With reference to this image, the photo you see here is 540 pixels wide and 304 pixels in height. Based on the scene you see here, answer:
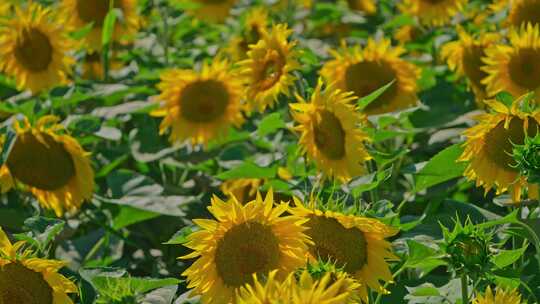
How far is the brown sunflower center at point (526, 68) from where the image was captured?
294 centimetres

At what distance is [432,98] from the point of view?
357 centimetres

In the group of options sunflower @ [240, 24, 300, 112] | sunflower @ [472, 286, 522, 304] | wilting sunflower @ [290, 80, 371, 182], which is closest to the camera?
sunflower @ [472, 286, 522, 304]

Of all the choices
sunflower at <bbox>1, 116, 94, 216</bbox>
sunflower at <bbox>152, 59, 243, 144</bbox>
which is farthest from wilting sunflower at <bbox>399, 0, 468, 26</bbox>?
sunflower at <bbox>1, 116, 94, 216</bbox>

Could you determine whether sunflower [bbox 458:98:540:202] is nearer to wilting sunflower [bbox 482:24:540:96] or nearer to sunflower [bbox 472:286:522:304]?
sunflower [bbox 472:286:522:304]

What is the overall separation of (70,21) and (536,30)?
1.63 metres

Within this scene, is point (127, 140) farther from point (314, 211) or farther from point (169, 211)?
point (314, 211)

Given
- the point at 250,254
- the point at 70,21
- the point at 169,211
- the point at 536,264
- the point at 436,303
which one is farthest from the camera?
the point at 70,21

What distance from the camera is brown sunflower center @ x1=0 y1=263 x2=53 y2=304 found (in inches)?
81.1

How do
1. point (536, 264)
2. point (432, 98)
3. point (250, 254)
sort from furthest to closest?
1. point (432, 98)
2. point (536, 264)
3. point (250, 254)

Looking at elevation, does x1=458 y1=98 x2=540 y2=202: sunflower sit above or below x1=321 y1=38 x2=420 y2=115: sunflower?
above

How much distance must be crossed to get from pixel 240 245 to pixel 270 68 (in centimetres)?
101

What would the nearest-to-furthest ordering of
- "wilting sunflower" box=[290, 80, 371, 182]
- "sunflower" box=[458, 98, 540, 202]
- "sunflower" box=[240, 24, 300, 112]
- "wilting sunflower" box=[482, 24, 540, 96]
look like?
"sunflower" box=[458, 98, 540, 202]
"wilting sunflower" box=[290, 80, 371, 182]
"sunflower" box=[240, 24, 300, 112]
"wilting sunflower" box=[482, 24, 540, 96]

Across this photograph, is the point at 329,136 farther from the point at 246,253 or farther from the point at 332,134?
the point at 246,253

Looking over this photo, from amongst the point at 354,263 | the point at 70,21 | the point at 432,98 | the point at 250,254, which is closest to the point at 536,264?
the point at 354,263
